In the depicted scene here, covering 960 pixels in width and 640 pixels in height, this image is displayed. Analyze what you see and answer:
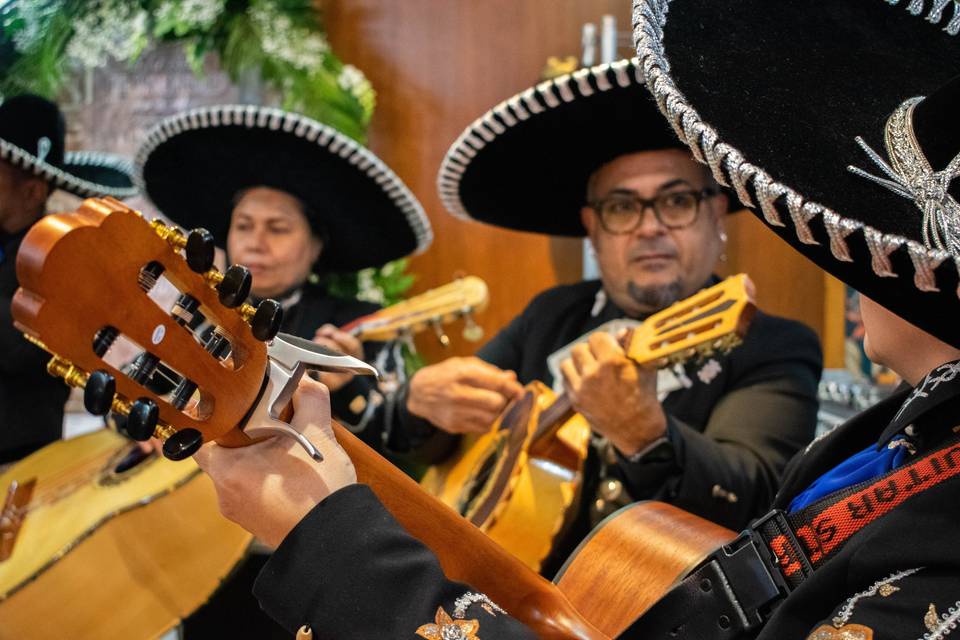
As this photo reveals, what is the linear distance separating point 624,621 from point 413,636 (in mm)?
391

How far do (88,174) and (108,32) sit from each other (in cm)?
83

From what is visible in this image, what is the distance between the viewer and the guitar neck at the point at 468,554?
2.98ft

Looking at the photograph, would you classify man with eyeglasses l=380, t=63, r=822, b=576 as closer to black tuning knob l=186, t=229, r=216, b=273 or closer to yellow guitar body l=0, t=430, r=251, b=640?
yellow guitar body l=0, t=430, r=251, b=640

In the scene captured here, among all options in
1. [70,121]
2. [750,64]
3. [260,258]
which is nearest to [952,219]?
[750,64]

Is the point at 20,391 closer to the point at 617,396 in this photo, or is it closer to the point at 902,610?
the point at 617,396

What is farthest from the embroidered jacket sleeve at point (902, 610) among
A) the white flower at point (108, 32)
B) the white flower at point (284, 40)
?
the white flower at point (108, 32)

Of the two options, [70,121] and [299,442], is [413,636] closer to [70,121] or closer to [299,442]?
[299,442]

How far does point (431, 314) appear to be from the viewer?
2271mm

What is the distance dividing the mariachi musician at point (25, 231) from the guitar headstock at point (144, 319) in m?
1.82

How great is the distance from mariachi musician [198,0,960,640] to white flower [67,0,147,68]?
3312mm

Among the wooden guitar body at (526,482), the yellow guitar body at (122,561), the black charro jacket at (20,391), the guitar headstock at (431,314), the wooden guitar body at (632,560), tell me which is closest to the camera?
the wooden guitar body at (632,560)

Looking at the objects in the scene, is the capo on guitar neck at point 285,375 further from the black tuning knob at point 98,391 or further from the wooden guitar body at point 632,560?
the wooden guitar body at point 632,560

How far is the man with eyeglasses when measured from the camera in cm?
152

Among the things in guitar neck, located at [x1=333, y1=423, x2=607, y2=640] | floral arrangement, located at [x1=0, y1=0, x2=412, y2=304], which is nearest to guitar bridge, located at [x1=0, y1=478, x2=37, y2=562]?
floral arrangement, located at [x1=0, y1=0, x2=412, y2=304]
